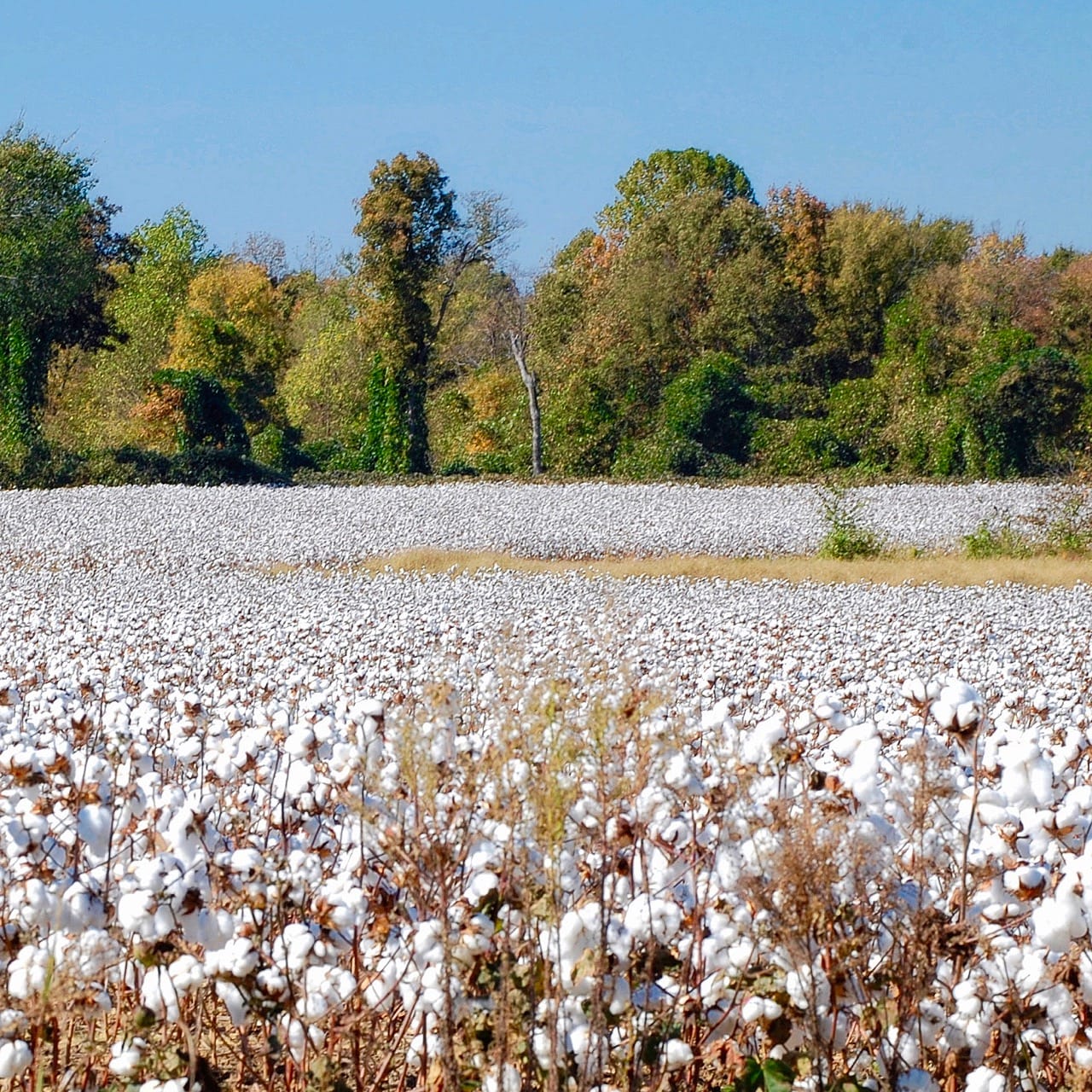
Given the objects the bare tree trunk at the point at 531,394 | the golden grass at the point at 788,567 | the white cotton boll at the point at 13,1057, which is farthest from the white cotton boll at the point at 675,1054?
the bare tree trunk at the point at 531,394

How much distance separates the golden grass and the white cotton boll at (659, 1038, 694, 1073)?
494 inches

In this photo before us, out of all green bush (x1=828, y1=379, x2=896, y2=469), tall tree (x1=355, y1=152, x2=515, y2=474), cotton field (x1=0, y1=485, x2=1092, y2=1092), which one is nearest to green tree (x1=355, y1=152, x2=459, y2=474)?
tall tree (x1=355, y1=152, x2=515, y2=474)

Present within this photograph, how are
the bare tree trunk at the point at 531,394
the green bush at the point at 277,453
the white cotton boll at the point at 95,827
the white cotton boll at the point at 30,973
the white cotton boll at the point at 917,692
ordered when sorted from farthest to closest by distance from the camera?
1. the green bush at the point at 277,453
2. the bare tree trunk at the point at 531,394
3. the white cotton boll at the point at 917,692
4. the white cotton boll at the point at 95,827
5. the white cotton boll at the point at 30,973

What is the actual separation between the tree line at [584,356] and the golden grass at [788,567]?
13.9 metres

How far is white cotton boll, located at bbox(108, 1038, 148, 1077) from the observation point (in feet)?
7.32

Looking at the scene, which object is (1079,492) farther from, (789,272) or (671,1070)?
(789,272)

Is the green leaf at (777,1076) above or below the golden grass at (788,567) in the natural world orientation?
below

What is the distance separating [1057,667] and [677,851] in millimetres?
5521

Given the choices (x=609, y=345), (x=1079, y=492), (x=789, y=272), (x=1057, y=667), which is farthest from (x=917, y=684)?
(x=789, y=272)

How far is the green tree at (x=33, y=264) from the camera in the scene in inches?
1307

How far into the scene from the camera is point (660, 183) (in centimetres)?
5022

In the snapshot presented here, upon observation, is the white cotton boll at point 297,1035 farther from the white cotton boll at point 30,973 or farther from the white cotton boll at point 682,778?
the white cotton boll at point 682,778

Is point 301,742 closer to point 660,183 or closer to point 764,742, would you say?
point 764,742

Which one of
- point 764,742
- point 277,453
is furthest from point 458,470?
point 764,742
